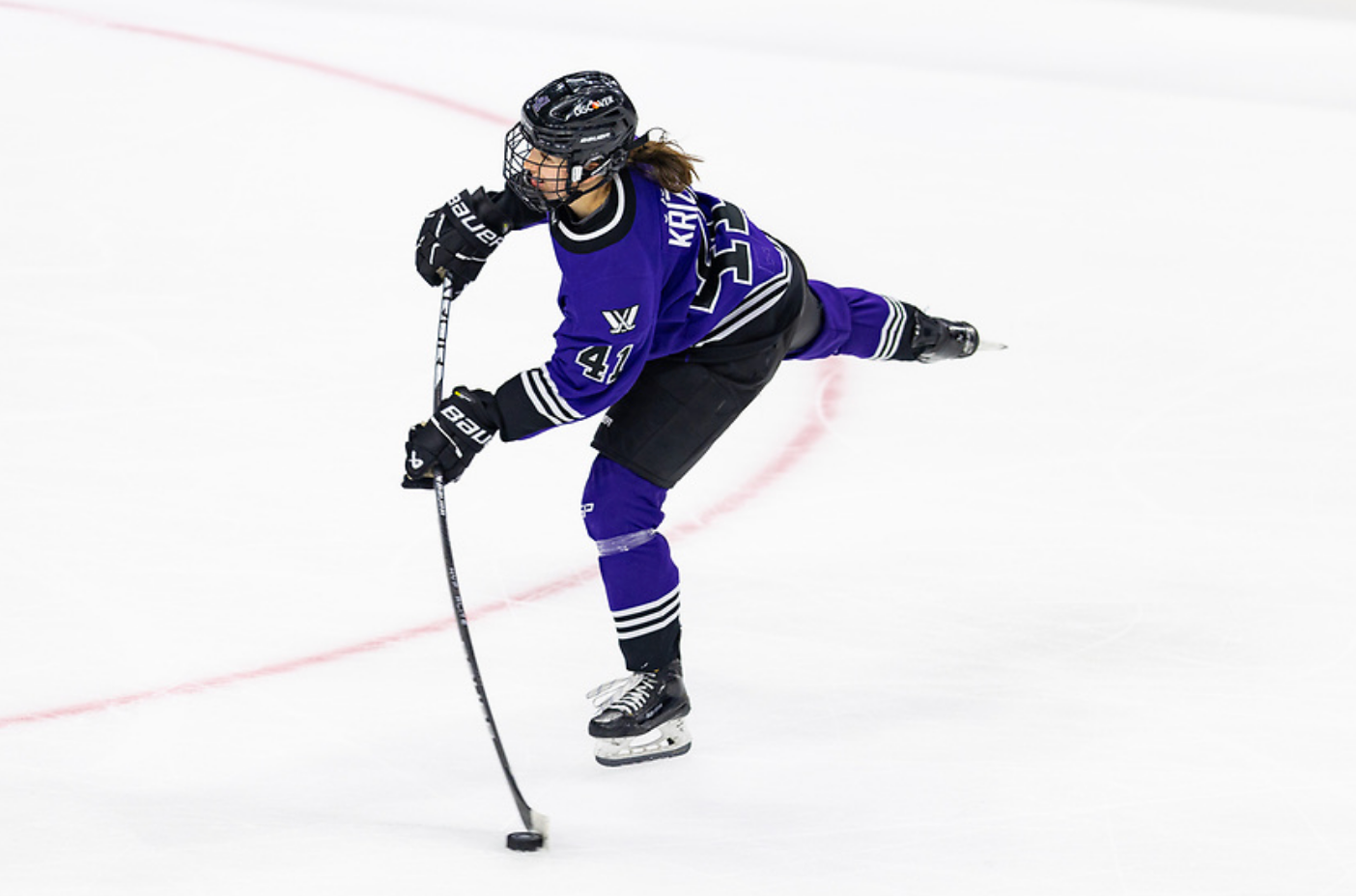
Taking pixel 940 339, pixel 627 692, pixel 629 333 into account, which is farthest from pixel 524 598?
pixel 940 339

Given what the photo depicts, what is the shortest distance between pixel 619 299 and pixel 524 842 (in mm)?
930

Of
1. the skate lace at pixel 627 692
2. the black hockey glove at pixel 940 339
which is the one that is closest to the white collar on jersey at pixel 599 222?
the skate lace at pixel 627 692

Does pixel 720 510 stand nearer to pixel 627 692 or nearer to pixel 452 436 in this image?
pixel 627 692

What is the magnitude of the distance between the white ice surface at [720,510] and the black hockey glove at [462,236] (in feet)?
2.45

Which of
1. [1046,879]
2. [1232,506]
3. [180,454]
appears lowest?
[1046,879]

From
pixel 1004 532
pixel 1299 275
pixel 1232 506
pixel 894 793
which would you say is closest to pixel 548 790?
pixel 894 793

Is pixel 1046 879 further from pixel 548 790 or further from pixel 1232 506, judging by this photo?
pixel 1232 506

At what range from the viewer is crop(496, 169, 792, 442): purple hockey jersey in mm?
2803

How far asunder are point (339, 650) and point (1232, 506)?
2203mm

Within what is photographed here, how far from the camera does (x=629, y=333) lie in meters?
2.82

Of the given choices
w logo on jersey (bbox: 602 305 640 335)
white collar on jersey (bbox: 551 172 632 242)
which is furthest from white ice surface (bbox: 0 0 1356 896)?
white collar on jersey (bbox: 551 172 632 242)

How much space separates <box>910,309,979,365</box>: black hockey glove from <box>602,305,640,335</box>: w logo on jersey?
1212 millimetres

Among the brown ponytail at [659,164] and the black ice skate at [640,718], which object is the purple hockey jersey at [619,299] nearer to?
the brown ponytail at [659,164]

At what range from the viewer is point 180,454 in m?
4.08
